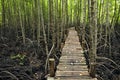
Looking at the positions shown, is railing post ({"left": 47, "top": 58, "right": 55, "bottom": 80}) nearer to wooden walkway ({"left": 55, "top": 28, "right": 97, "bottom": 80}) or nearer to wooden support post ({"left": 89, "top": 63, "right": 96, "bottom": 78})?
wooden walkway ({"left": 55, "top": 28, "right": 97, "bottom": 80})

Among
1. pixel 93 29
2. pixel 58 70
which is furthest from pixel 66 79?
pixel 93 29

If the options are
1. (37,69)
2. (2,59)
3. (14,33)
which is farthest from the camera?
(14,33)

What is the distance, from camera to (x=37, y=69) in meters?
7.47

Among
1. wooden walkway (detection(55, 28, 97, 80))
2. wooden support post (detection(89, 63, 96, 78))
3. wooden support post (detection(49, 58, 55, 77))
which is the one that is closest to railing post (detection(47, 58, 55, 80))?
wooden support post (detection(49, 58, 55, 77))

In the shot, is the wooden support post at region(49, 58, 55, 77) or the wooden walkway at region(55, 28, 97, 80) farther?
the wooden walkway at region(55, 28, 97, 80)

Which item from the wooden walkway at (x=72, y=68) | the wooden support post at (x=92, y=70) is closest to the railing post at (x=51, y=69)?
the wooden walkway at (x=72, y=68)

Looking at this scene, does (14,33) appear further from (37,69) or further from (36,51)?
(37,69)

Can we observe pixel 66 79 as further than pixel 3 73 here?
No

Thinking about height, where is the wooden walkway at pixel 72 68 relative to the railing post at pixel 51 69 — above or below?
below

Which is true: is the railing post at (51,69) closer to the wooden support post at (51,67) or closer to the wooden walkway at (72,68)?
the wooden support post at (51,67)

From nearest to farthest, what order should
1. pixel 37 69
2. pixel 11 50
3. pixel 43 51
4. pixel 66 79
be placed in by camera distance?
pixel 66 79
pixel 37 69
pixel 43 51
pixel 11 50

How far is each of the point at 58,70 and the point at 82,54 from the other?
2.06 m

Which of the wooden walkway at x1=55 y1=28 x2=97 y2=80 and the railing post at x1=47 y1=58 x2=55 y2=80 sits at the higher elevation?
the railing post at x1=47 y1=58 x2=55 y2=80

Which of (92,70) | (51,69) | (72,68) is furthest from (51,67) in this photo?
(72,68)
